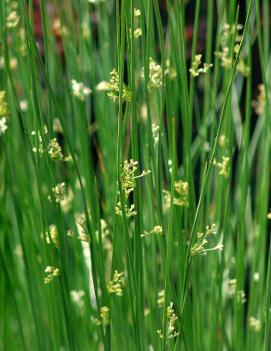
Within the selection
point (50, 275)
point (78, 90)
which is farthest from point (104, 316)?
point (78, 90)

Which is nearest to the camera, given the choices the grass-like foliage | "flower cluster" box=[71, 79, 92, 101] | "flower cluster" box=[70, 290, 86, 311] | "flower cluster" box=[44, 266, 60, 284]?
the grass-like foliage

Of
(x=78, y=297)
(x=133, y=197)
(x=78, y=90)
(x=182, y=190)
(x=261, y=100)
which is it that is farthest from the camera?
(x=261, y=100)

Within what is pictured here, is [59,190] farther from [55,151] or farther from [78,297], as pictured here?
[78,297]

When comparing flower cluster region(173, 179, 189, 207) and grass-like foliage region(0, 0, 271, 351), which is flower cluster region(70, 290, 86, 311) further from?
flower cluster region(173, 179, 189, 207)

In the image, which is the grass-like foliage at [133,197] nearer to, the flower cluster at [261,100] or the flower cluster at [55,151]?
the flower cluster at [55,151]

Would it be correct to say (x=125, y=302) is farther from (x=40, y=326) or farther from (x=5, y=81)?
(x=5, y=81)

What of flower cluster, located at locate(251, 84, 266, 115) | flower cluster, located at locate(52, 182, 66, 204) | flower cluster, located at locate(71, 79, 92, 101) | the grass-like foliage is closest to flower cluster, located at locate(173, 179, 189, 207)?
the grass-like foliage

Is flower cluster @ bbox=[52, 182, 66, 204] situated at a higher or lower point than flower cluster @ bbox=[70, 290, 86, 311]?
higher

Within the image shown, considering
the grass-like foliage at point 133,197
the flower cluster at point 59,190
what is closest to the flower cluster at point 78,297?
the grass-like foliage at point 133,197

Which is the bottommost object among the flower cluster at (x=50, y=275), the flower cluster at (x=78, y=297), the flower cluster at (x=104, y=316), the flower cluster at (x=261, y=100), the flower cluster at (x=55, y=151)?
the flower cluster at (x=78, y=297)

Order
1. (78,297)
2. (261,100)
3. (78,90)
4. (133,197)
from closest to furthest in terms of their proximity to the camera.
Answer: (133,197) → (78,90) → (78,297) → (261,100)

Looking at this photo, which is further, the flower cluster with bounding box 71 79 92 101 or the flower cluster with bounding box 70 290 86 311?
the flower cluster with bounding box 70 290 86 311
